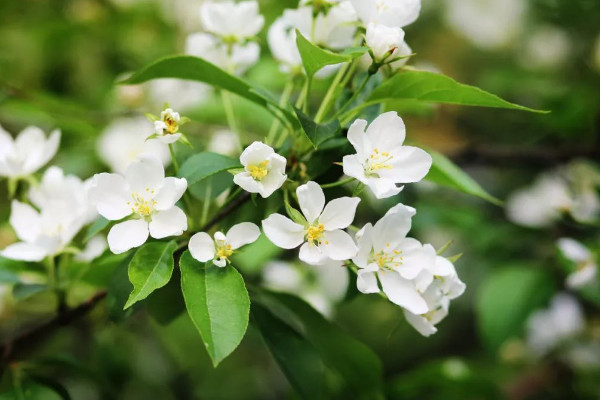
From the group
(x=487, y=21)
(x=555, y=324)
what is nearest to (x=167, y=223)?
(x=555, y=324)

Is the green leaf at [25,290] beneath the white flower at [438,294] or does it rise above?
beneath

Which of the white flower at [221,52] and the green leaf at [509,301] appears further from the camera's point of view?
the green leaf at [509,301]

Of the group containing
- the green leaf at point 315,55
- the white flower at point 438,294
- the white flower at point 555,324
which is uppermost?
the green leaf at point 315,55

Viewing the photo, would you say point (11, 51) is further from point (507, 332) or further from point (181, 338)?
point (507, 332)

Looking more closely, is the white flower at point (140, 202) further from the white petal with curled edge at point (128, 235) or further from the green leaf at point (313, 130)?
the green leaf at point (313, 130)

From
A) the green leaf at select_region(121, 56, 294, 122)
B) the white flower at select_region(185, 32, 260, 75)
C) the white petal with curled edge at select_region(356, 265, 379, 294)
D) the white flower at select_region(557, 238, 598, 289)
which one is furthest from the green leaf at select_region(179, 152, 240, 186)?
the white flower at select_region(557, 238, 598, 289)

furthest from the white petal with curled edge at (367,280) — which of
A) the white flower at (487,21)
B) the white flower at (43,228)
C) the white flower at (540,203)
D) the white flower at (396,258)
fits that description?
the white flower at (487,21)

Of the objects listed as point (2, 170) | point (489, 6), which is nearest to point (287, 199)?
point (2, 170)

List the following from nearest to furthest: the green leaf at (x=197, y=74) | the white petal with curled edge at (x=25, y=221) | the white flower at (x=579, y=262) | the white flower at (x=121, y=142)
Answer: the green leaf at (x=197, y=74)
the white petal with curled edge at (x=25, y=221)
the white flower at (x=579, y=262)
the white flower at (x=121, y=142)
